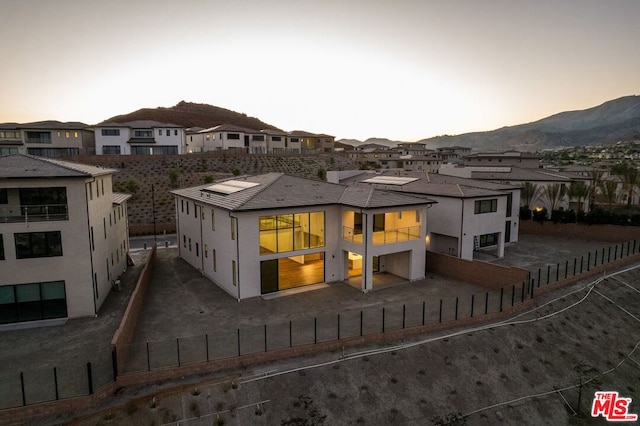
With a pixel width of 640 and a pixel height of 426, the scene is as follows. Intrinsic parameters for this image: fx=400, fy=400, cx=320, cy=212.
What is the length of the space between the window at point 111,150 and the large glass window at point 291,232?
54.1 metres

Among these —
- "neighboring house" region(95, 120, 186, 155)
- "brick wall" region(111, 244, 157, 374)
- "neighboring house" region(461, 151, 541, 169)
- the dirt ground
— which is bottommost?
the dirt ground

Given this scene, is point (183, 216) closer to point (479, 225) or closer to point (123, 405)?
point (123, 405)

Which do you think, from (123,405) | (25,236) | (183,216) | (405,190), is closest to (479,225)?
(405,190)

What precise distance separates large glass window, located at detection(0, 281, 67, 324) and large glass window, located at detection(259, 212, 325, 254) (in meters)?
9.80

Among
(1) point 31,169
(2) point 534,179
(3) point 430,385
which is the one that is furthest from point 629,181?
(1) point 31,169

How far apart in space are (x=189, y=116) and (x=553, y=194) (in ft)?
540

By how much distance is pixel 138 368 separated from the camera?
14125 millimetres

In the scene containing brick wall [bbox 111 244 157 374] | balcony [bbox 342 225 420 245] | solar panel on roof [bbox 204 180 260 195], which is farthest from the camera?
solar panel on roof [bbox 204 180 260 195]

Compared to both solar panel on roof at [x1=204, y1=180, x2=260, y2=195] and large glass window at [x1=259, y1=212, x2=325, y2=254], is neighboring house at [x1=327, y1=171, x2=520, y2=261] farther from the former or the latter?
solar panel on roof at [x1=204, y1=180, x2=260, y2=195]

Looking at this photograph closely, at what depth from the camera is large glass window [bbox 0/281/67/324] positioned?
58.7 feet

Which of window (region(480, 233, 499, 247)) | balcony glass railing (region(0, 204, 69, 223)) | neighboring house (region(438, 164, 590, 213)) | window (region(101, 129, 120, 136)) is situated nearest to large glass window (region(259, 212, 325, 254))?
balcony glass railing (region(0, 204, 69, 223))

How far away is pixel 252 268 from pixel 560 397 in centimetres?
1512

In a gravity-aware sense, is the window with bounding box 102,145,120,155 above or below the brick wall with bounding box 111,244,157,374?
above

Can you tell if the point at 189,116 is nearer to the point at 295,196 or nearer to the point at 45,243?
the point at 295,196
